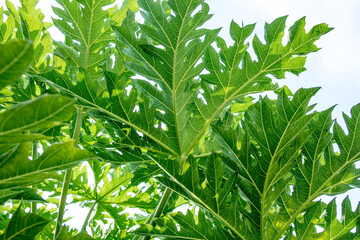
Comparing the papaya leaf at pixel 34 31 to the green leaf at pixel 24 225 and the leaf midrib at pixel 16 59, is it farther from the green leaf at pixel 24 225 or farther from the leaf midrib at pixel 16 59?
the leaf midrib at pixel 16 59

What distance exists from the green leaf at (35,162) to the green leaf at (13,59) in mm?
258

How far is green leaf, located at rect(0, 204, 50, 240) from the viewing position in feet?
2.85

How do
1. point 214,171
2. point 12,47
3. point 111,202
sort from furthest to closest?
point 111,202 → point 214,171 → point 12,47

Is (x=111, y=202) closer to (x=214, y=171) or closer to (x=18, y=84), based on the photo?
(x=18, y=84)

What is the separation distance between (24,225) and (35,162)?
0.16 metres

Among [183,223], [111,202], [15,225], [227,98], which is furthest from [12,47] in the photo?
[111,202]

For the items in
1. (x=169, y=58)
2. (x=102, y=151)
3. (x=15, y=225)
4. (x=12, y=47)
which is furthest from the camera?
(x=102, y=151)

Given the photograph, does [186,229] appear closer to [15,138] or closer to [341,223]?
[341,223]

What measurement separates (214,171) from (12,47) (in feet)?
3.02

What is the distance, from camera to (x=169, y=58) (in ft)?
4.99

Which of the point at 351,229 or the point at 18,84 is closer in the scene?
the point at 351,229

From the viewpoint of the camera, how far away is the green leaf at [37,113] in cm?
64

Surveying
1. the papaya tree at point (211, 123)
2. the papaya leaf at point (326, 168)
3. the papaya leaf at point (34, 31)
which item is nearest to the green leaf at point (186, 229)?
the papaya tree at point (211, 123)

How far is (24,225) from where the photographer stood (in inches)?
34.5
